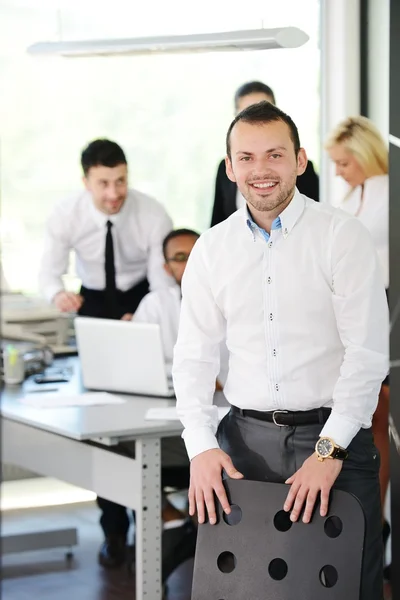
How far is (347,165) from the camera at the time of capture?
331 centimetres

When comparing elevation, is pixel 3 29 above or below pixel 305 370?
above

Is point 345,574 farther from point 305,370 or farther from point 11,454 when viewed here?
point 11,454

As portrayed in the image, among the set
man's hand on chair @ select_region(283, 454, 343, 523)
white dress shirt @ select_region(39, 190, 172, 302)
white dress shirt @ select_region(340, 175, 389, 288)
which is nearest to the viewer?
man's hand on chair @ select_region(283, 454, 343, 523)

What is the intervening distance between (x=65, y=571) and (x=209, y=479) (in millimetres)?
1539

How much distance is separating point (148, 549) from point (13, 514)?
0.68m

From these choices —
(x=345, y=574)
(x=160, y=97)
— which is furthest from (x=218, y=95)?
(x=345, y=574)

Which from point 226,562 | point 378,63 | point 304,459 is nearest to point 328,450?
point 304,459

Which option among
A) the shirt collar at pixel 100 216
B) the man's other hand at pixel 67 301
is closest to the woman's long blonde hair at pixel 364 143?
the shirt collar at pixel 100 216

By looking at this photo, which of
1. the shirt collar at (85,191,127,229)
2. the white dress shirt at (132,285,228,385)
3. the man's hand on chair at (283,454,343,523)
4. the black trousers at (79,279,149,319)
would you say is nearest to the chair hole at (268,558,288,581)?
the man's hand on chair at (283,454,343,523)

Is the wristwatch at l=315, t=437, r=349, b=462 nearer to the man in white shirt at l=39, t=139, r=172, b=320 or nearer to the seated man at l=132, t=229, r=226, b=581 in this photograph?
the seated man at l=132, t=229, r=226, b=581

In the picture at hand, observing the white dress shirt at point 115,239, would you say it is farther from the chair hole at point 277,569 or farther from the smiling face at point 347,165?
the chair hole at point 277,569

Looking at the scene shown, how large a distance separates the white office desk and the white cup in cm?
12

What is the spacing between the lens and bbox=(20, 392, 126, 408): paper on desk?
350cm

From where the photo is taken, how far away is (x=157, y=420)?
3219 mm
